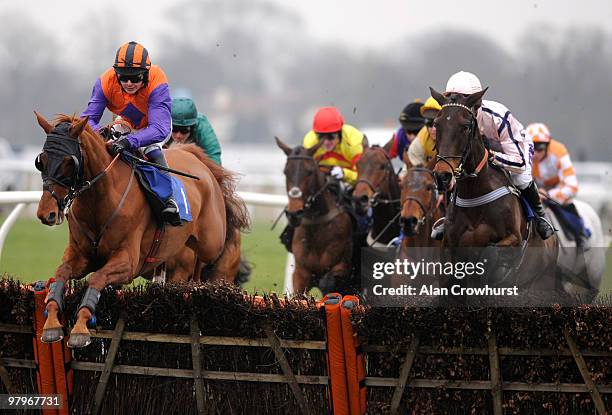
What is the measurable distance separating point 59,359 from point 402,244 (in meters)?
2.91

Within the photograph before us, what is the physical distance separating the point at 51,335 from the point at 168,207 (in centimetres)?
125

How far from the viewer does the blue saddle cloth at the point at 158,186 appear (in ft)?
18.7

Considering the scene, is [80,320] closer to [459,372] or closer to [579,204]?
[459,372]

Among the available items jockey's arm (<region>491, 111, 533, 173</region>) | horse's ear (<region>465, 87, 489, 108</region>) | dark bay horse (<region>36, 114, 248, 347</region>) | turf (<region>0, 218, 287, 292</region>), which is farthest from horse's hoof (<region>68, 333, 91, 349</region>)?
turf (<region>0, 218, 287, 292</region>)

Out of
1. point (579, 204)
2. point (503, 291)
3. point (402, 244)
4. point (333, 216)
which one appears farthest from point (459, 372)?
point (579, 204)

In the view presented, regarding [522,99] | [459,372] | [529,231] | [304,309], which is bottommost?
[459,372]

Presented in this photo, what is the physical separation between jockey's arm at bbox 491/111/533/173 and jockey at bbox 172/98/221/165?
245 centimetres

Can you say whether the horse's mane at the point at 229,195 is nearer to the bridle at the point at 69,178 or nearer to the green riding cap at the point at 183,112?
the green riding cap at the point at 183,112

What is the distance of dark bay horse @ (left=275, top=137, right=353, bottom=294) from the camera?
8.18 metres

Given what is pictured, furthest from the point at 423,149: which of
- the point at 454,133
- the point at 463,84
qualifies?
the point at 454,133

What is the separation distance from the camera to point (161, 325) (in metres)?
5.03

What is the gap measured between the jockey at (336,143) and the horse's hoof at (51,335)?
4.08m

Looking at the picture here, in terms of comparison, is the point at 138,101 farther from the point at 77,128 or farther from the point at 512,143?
the point at 512,143

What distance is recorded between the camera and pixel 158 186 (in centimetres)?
575
